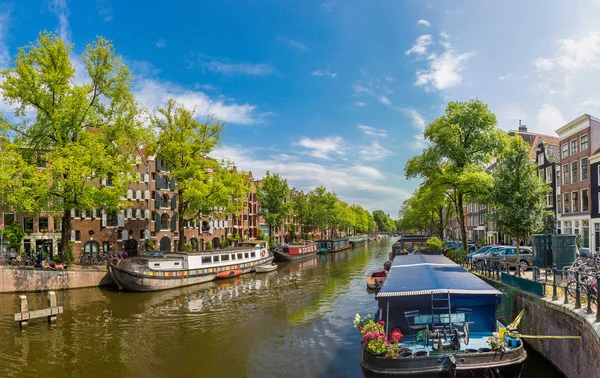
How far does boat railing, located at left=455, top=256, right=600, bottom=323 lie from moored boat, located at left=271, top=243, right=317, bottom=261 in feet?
116

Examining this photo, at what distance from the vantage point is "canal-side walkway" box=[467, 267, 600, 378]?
35.7 feet

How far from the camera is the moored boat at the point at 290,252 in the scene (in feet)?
192

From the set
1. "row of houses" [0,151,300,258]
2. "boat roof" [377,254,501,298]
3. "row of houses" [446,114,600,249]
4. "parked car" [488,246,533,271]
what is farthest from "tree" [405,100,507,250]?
"row of houses" [0,151,300,258]

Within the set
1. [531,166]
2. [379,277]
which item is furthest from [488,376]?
[379,277]

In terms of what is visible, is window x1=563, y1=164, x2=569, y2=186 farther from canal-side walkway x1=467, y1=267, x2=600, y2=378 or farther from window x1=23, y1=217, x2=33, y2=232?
window x1=23, y1=217, x2=33, y2=232

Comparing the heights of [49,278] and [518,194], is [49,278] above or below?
below

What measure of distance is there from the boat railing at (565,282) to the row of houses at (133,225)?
30.3 m

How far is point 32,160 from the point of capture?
33.1 meters

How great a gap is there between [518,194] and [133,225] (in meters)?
39.7

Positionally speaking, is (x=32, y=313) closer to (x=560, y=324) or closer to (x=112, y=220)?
(x=560, y=324)

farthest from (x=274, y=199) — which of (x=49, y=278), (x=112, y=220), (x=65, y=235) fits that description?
(x=49, y=278)

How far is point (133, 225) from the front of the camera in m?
47.3

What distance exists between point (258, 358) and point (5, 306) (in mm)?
18873

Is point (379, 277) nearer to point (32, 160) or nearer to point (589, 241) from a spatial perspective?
point (589, 241)
